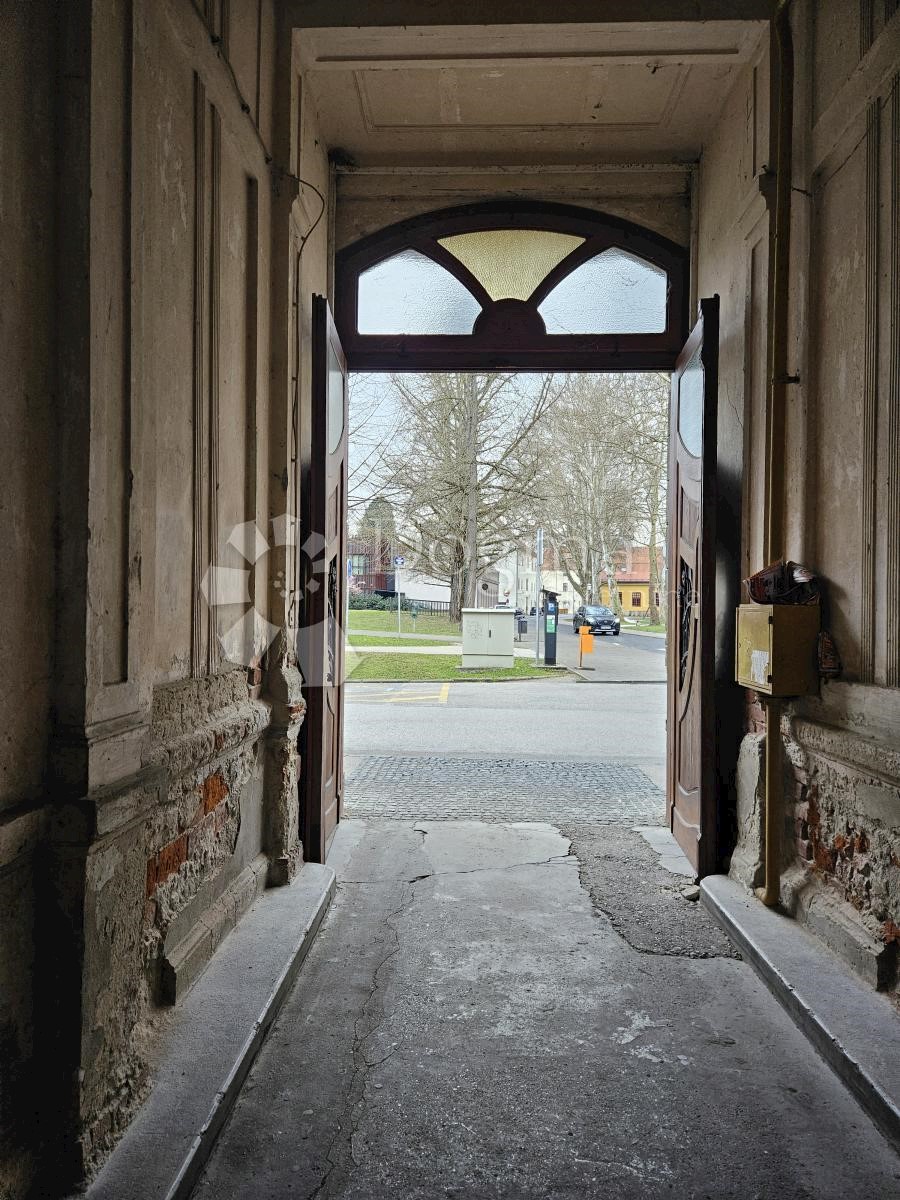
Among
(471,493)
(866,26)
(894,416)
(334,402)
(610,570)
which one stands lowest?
(894,416)

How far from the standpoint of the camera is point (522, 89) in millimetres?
4684

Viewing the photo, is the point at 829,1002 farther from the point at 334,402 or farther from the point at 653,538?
the point at 653,538

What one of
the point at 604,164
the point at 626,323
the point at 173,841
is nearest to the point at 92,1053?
the point at 173,841

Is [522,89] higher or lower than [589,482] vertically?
lower

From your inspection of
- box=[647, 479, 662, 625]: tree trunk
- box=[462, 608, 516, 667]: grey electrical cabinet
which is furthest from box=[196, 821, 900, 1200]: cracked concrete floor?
box=[647, 479, 662, 625]: tree trunk

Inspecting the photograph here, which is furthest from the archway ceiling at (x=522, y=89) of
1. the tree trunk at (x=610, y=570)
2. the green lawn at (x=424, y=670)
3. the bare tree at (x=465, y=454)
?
the tree trunk at (x=610, y=570)

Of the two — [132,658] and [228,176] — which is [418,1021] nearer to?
[132,658]

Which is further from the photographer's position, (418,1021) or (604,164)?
(604,164)

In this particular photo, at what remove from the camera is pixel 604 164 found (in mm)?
5297

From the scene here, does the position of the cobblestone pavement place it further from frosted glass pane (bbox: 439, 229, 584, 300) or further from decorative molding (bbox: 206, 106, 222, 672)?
frosted glass pane (bbox: 439, 229, 584, 300)

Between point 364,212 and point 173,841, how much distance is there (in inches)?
166

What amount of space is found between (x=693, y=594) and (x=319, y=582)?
204 cm

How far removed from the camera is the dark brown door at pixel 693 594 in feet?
13.8

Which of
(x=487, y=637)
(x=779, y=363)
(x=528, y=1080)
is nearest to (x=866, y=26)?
(x=779, y=363)
